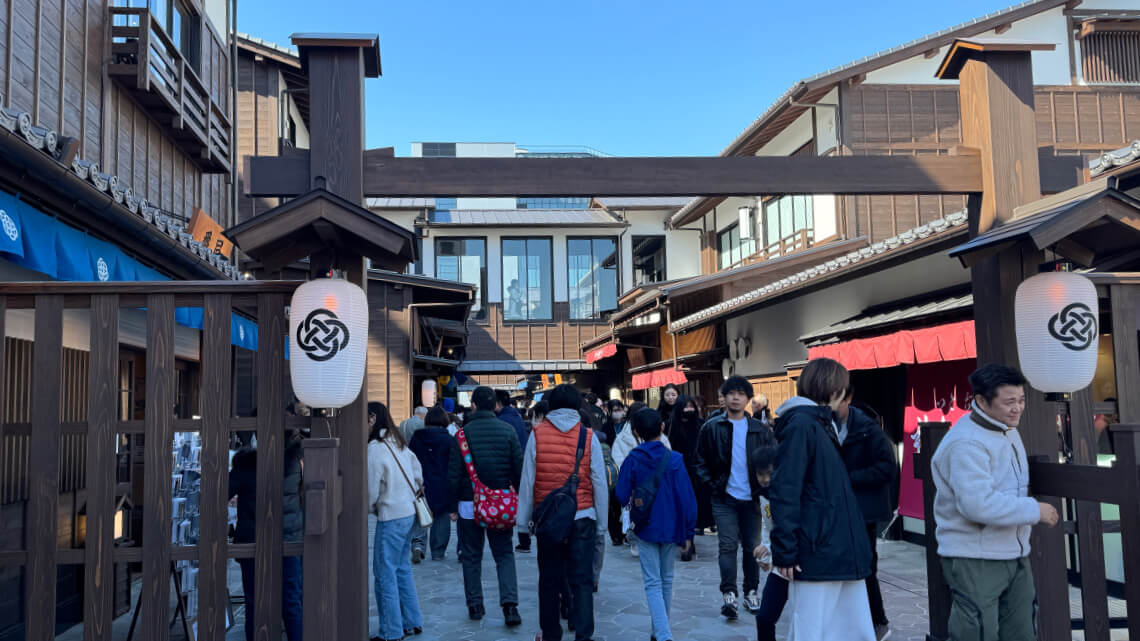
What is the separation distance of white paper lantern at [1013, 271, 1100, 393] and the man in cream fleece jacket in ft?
4.26

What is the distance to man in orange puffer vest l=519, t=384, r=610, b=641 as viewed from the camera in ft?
21.9

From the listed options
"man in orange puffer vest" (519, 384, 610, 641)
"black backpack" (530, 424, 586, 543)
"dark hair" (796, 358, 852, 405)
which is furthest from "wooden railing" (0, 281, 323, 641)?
"dark hair" (796, 358, 852, 405)

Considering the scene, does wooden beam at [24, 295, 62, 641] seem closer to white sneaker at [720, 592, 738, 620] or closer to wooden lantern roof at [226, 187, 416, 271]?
wooden lantern roof at [226, 187, 416, 271]

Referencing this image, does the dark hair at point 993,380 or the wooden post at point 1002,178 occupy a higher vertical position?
the wooden post at point 1002,178

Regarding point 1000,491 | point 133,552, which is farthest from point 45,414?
point 1000,491

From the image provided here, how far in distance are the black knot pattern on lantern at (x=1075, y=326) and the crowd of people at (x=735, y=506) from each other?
4.28ft

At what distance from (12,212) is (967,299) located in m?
8.60

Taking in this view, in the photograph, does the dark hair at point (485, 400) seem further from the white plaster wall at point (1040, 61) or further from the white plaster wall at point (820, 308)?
the white plaster wall at point (1040, 61)

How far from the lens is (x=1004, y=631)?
15.7 feet

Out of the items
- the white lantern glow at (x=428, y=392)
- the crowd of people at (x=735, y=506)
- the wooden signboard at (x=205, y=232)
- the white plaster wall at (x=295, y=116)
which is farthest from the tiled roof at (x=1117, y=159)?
the white plaster wall at (x=295, y=116)

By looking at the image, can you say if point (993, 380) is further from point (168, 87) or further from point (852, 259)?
point (168, 87)

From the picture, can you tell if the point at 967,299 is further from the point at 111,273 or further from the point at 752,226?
the point at 752,226

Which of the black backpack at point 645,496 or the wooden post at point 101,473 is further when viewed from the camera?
the black backpack at point 645,496

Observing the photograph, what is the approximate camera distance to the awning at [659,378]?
19422 millimetres
